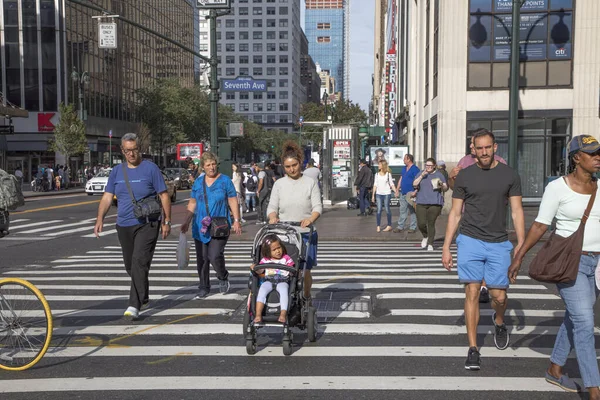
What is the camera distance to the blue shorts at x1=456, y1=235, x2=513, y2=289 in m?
6.00

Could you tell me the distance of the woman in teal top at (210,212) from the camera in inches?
359

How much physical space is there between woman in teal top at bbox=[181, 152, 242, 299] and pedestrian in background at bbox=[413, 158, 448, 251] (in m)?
5.72

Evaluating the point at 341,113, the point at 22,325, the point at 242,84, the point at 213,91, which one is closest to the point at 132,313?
the point at 22,325

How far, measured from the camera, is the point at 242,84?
Answer: 21.1 m

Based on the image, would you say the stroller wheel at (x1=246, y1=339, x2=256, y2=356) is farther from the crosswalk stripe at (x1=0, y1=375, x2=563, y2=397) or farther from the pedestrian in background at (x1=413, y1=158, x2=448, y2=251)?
the pedestrian in background at (x1=413, y1=158, x2=448, y2=251)

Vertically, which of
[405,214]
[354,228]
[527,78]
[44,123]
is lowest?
[354,228]

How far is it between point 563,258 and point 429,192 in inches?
358

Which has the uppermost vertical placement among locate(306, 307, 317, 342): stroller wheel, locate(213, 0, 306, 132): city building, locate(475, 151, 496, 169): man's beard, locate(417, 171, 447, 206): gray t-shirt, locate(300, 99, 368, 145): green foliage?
locate(213, 0, 306, 132): city building

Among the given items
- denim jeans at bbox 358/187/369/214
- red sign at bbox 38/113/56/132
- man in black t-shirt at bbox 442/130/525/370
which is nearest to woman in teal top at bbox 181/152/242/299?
man in black t-shirt at bbox 442/130/525/370

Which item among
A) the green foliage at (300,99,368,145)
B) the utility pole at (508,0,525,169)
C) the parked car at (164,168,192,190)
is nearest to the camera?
the utility pole at (508,0,525,169)

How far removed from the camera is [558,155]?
2430 cm

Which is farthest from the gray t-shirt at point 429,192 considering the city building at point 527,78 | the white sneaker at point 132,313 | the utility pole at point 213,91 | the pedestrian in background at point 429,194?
the city building at point 527,78

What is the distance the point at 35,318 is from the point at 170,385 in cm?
135

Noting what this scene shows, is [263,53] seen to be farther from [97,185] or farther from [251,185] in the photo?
[251,185]
